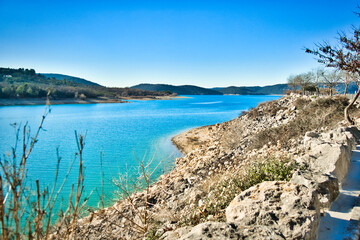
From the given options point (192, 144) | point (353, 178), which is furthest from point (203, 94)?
point (353, 178)

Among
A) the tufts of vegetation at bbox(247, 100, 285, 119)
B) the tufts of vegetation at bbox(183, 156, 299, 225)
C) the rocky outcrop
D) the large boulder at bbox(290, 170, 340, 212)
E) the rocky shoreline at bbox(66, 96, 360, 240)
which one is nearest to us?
the rocky outcrop

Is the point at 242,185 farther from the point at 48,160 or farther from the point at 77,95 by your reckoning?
the point at 77,95

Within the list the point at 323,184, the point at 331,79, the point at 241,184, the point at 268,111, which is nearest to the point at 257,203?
the point at 323,184

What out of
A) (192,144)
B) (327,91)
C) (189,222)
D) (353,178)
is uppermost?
(327,91)

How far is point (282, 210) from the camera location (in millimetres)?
2398

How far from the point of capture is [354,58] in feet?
23.1

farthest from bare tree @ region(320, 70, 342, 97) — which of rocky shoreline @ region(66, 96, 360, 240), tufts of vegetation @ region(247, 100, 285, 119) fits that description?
rocky shoreline @ region(66, 96, 360, 240)

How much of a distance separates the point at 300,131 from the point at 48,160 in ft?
43.2

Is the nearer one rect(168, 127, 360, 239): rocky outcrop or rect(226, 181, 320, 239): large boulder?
rect(168, 127, 360, 239): rocky outcrop

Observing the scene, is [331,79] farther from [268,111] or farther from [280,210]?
[280,210]

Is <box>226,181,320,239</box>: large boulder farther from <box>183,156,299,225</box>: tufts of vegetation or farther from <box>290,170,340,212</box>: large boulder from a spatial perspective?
<box>183,156,299,225</box>: tufts of vegetation

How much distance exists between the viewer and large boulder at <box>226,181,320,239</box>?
86.2 inches

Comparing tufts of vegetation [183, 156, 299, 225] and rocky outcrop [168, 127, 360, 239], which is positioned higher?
rocky outcrop [168, 127, 360, 239]

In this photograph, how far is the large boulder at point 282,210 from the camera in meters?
2.19
